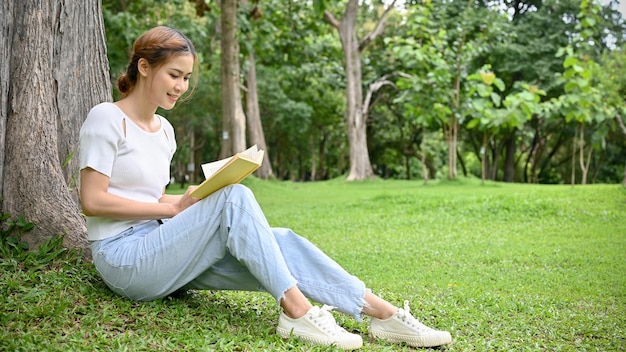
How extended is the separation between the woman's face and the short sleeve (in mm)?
225

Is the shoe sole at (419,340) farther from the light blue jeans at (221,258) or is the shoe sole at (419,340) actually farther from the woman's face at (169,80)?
the woman's face at (169,80)

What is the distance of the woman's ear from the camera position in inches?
127

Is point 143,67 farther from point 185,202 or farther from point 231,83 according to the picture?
point 231,83

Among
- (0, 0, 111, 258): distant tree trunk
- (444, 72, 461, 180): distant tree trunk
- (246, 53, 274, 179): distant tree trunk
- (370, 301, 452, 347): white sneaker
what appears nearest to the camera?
(370, 301, 452, 347): white sneaker

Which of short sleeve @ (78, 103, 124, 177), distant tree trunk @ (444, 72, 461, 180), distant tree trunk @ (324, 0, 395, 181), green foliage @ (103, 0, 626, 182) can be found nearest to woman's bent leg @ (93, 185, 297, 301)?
short sleeve @ (78, 103, 124, 177)

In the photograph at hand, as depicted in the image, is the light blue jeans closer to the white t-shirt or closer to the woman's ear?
the white t-shirt

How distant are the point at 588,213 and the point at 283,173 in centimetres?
2612

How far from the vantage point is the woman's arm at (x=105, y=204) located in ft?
9.89

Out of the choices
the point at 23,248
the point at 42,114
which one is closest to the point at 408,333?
the point at 23,248

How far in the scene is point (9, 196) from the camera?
3680mm

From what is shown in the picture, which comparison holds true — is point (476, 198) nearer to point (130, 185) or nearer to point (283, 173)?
point (130, 185)

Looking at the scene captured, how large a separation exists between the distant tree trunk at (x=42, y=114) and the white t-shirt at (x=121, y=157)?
0.62 m

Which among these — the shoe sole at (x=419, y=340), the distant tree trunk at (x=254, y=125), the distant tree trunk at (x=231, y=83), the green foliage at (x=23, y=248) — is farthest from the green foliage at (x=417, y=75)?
the shoe sole at (x=419, y=340)

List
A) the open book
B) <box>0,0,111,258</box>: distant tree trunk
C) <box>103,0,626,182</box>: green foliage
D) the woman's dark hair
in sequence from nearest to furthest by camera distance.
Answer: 1. the open book
2. the woman's dark hair
3. <box>0,0,111,258</box>: distant tree trunk
4. <box>103,0,626,182</box>: green foliage
